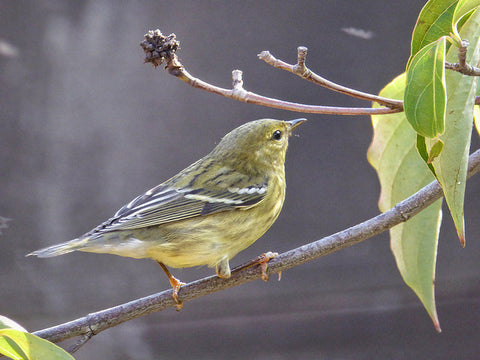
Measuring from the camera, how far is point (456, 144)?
3.76ft

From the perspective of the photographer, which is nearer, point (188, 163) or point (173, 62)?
point (173, 62)

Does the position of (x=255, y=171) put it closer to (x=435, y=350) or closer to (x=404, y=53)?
(x=404, y=53)

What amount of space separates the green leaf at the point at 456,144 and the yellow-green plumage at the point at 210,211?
3.12ft

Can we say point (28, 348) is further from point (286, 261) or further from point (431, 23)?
point (431, 23)

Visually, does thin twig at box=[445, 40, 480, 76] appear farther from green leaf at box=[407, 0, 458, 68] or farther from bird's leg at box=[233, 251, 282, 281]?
bird's leg at box=[233, 251, 282, 281]

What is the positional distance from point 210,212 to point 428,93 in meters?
1.47

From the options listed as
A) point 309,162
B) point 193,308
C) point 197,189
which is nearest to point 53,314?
point 193,308

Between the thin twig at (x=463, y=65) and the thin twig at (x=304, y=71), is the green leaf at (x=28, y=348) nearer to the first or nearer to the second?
the thin twig at (x=304, y=71)

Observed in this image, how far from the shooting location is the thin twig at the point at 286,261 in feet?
4.96

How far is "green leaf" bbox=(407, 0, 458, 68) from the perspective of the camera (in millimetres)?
1188

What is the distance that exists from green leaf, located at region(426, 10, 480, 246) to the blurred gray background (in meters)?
2.20

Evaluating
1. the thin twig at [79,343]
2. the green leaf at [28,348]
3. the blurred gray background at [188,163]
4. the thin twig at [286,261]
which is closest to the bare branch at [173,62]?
the thin twig at [286,261]

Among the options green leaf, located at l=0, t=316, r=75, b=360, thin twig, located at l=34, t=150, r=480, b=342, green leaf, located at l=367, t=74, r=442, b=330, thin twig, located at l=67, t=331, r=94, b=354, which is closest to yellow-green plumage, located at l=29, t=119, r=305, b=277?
thin twig, located at l=34, t=150, r=480, b=342

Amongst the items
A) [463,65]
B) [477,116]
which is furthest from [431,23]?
[477,116]
